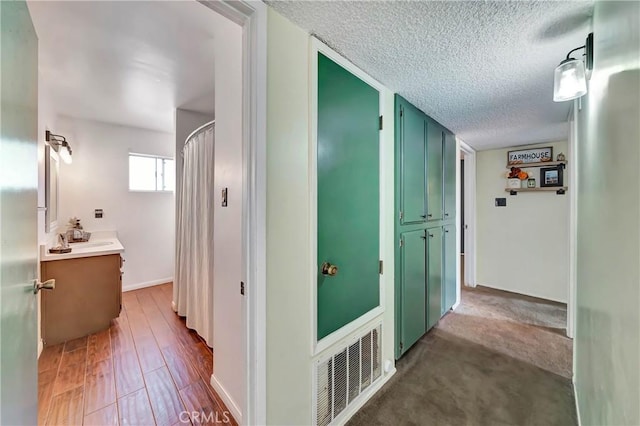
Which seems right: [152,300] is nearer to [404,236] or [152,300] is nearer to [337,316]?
[337,316]

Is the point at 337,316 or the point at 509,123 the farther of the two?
the point at 509,123

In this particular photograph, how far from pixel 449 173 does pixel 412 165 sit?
99cm

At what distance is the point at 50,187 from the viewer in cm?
263

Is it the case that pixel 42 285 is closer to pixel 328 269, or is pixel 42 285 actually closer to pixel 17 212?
pixel 17 212

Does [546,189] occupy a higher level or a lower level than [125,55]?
lower

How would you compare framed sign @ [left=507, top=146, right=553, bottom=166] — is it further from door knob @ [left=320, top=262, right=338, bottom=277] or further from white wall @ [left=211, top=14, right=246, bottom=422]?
white wall @ [left=211, top=14, right=246, bottom=422]

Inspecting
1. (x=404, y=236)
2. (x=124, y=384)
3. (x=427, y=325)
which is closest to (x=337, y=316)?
(x=404, y=236)

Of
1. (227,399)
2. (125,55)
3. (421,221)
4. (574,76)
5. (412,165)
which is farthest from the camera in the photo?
(421,221)

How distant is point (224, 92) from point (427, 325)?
2613 millimetres

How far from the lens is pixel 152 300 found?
3336 mm

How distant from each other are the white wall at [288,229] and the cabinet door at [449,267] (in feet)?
6.68

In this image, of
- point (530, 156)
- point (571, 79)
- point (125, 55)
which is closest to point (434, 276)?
point (571, 79)

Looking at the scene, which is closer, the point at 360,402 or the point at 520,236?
the point at 360,402

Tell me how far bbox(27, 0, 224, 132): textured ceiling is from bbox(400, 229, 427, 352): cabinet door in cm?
213
